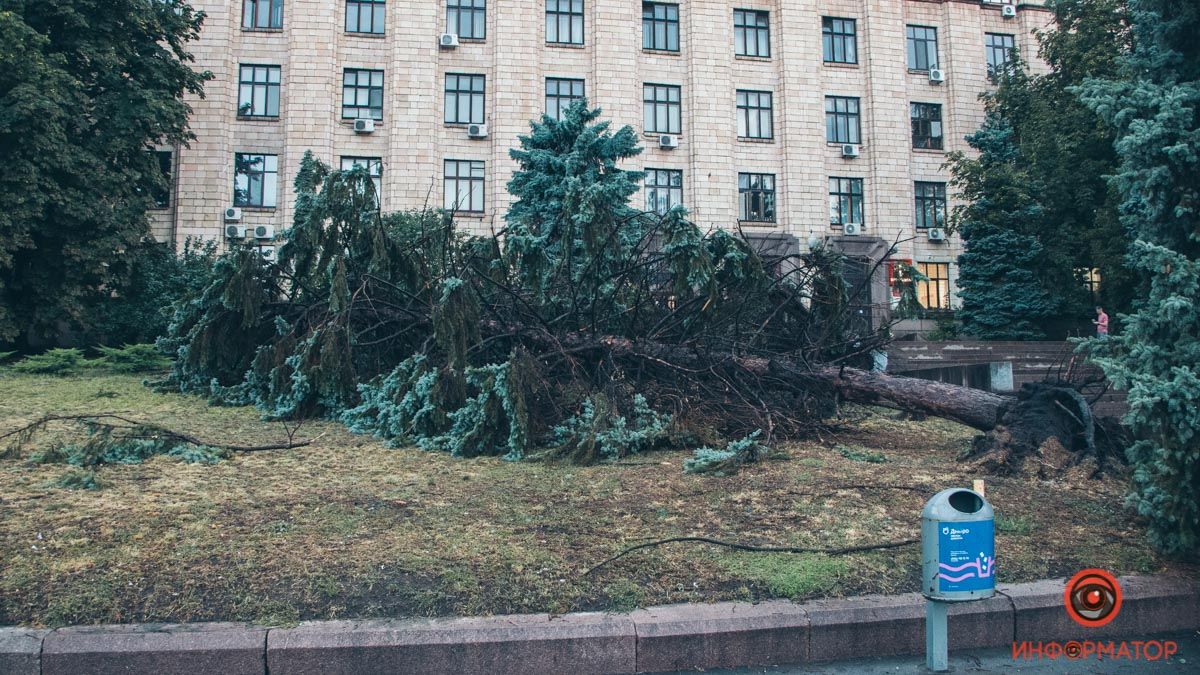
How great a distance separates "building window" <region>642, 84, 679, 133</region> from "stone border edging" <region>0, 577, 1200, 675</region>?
88.6ft

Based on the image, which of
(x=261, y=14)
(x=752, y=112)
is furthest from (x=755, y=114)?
(x=261, y=14)

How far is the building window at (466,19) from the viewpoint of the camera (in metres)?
29.4

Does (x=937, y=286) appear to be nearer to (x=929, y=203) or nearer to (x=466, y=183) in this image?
(x=929, y=203)

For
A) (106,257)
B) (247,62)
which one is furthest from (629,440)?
(247,62)

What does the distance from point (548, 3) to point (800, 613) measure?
29184 mm

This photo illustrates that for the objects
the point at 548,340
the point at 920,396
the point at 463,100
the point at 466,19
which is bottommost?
the point at 920,396

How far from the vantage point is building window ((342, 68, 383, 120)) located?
94.2 ft

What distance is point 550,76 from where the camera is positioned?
1169 inches

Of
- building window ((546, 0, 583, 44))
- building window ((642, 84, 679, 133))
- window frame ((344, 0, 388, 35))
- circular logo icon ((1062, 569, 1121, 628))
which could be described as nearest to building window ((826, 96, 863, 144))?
building window ((642, 84, 679, 133))

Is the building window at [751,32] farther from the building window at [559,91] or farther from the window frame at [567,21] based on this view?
the building window at [559,91]

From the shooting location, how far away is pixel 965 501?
413 centimetres

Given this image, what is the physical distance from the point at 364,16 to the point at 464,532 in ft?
91.4

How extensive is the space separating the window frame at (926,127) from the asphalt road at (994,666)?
30816 mm

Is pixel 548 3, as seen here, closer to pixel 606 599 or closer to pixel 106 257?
pixel 106 257
